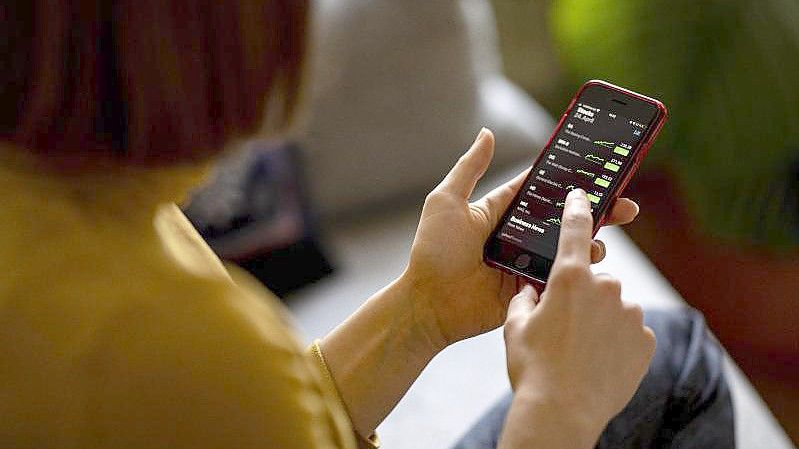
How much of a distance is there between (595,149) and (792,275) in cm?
87

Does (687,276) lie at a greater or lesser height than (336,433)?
lesser

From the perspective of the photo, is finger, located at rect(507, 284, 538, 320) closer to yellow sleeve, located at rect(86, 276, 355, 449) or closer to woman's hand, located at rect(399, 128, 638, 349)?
woman's hand, located at rect(399, 128, 638, 349)

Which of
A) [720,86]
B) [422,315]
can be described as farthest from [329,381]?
[720,86]

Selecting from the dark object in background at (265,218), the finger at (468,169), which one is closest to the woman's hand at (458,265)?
the finger at (468,169)

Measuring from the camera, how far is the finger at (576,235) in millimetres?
719

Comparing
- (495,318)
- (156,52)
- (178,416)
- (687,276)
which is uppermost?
(156,52)

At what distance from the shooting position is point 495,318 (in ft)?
2.86

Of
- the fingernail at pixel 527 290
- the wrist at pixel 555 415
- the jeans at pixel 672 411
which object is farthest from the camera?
the jeans at pixel 672 411

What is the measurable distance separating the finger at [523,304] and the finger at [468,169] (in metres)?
0.11

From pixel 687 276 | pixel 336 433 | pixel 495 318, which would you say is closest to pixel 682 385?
pixel 495 318

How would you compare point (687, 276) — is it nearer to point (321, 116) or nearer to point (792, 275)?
point (792, 275)

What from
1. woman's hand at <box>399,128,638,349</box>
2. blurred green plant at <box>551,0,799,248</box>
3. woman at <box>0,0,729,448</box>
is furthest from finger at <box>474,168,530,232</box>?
blurred green plant at <box>551,0,799,248</box>

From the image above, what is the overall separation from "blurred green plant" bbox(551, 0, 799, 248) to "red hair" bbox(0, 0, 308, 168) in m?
1.05

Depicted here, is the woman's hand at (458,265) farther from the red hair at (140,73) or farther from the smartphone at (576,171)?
the red hair at (140,73)
